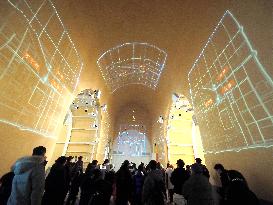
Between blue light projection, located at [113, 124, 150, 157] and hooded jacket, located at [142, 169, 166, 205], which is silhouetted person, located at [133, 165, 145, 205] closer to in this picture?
hooded jacket, located at [142, 169, 166, 205]

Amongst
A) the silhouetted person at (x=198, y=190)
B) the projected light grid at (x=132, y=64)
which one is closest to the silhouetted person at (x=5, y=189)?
the silhouetted person at (x=198, y=190)

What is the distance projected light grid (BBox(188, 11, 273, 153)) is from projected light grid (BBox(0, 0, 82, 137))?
13.8ft

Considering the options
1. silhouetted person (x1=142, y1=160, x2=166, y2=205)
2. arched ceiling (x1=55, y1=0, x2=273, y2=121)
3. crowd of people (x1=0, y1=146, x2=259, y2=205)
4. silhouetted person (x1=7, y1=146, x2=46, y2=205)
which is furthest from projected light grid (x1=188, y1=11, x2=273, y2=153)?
silhouetted person (x1=7, y1=146, x2=46, y2=205)

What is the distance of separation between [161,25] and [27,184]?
19.8 feet

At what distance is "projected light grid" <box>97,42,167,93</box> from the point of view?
8.15 meters

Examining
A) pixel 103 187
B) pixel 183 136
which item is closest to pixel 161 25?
pixel 103 187

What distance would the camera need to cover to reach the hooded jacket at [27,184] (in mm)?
2482

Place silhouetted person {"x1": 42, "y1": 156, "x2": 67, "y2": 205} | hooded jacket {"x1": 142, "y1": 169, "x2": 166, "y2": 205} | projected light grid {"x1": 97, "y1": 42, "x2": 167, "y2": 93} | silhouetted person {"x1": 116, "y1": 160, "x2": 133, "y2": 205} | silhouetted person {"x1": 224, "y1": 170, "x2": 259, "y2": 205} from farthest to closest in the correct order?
projected light grid {"x1": 97, "y1": 42, "x2": 167, "y2": 93}, silhouetted person {"x1": 116, "y1": 160, "x2": 133, "y2": 205}, silhouetted person {"x1": 42, "y1": 156, "x2": 67, "y2": 205}, hooded jacket {"x1": 142, "y1": 169, "x2": 166, "y2": 205}, silhouetted person {"x1": 224, "y1": 170, "x2": 259, "y2": 205}

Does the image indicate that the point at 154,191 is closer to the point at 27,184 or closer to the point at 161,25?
the point at 27,184

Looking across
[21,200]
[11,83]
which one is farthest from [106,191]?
[11,83]

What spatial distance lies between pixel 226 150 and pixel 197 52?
10.1 ft

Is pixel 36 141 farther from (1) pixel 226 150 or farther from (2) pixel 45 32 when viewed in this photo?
(1) pixel 226 150

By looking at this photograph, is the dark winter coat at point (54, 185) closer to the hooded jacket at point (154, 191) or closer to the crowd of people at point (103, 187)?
the crowd of people at point (103, 187)

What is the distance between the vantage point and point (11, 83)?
3633mm
